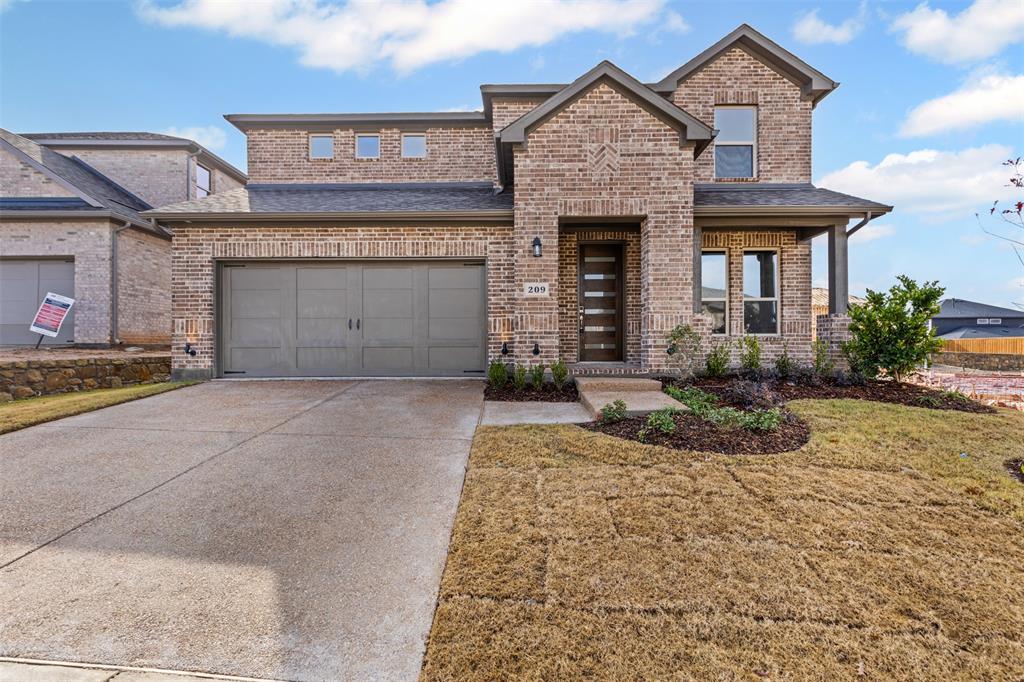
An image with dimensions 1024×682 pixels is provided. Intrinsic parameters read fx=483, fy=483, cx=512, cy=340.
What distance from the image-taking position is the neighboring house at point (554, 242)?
28.0 ft

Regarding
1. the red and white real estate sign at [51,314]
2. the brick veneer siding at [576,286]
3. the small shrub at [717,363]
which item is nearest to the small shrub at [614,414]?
the small shrub at [717,363]

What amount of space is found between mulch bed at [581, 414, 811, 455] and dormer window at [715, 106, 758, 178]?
284 inches

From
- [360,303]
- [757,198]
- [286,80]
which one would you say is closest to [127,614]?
[360,303]

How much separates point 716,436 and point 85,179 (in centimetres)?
1814

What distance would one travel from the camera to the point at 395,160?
12.0 m

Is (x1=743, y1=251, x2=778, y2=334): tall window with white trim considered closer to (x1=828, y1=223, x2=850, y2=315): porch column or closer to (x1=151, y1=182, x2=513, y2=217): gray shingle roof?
(x1=828, y1=223, x2=850, y2=315): porch column

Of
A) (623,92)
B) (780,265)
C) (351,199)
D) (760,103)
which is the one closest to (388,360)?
(351,199)

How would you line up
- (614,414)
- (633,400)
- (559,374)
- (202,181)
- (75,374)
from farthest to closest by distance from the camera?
(202,181) → (75,374) → (559,374) → (633,400) → (614,414)

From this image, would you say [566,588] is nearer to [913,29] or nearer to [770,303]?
[770,303]

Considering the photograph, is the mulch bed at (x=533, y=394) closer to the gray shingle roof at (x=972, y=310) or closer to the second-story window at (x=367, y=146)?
the second-story window at (x=367, y=146)

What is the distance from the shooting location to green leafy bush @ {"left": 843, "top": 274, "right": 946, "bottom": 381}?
26.5 feet

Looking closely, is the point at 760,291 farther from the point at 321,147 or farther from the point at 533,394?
the point at 321,147

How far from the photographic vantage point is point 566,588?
8.44ft

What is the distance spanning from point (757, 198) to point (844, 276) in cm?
224
